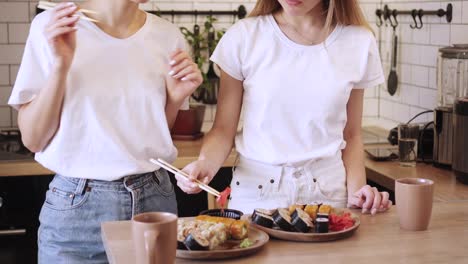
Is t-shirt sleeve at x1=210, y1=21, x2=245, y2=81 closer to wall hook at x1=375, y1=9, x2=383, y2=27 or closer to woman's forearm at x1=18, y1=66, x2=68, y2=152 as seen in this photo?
woman's forearm at x1=18, y1=66, x2=68, y2=152

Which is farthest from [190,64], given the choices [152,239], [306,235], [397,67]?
[397,67]

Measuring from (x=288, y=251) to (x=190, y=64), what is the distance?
63 cm

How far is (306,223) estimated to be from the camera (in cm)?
173

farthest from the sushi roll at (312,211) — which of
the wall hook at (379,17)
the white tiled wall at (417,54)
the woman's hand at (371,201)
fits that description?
the wall hook at (379,17)

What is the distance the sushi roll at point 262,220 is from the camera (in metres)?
1.76

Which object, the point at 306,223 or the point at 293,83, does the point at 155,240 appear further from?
the point at 293,83

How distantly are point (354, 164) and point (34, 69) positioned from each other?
3.13 feet

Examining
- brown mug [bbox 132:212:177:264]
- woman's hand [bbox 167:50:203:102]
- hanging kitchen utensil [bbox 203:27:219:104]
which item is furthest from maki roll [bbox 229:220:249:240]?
hanging kitchen utensil [bbox 203:27:219:104]

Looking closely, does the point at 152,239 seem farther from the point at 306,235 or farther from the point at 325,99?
the point at 325,99

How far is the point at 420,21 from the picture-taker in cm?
351

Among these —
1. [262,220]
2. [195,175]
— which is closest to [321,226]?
[262,220]

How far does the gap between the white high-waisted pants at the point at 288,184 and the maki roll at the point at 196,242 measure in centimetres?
62

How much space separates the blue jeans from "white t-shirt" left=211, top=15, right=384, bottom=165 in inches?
14.4

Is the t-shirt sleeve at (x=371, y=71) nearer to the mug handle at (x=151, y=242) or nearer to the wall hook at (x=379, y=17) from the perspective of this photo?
the mug handle at (x=151, y=242)
